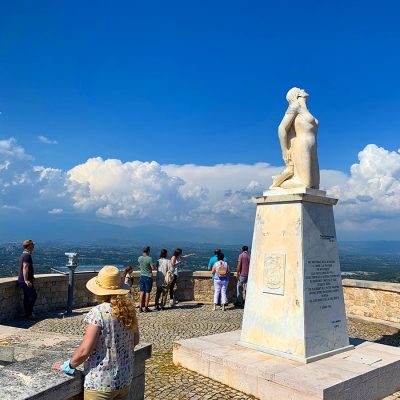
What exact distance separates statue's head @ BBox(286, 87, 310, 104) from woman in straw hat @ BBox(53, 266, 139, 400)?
4.94 metres

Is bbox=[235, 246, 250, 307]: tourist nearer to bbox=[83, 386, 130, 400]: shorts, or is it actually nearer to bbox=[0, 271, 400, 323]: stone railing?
bbox=[0, 271, 400, 323]: stone railing

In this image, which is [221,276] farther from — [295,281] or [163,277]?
[295,281]

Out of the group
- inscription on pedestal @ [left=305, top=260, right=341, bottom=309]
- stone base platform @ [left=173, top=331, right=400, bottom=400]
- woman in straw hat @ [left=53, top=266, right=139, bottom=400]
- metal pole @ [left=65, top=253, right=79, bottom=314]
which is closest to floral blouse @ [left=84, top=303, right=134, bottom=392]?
woman in straw hat @ [left=53, top=266, right=139, bottom=400]

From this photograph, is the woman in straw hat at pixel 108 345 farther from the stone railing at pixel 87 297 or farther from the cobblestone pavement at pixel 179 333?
the stone railing at pixel 87 297

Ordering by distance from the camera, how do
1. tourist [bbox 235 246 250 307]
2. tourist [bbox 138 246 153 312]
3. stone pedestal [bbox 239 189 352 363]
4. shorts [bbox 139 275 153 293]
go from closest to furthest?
stone pedestal [bbox 239 189 352 363]
tourist [bbox 138 246 153 312]
shorts [bbox 139 275 153 293]
tourist [bbox 235 246 250 307]

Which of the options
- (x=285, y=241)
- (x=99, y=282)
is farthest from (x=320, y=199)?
(x=99, y=282)

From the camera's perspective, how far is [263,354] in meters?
6.35

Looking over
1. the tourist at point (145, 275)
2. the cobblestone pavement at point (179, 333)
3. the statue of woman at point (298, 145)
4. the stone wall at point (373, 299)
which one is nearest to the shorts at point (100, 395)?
the cobblestone pavement at point (179, 333)

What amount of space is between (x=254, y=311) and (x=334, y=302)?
1.23 metres

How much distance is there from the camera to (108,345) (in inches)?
126

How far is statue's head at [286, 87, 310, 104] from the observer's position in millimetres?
7184

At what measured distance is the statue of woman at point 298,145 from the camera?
22.2 feet

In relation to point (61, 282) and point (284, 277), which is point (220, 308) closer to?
point (61, 282)

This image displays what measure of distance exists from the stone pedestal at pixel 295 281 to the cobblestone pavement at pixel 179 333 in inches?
41.2
